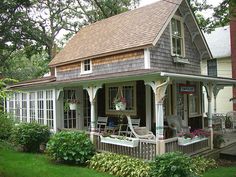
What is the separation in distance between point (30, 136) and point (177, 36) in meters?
7.75

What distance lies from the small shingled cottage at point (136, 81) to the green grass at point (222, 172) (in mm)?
1176

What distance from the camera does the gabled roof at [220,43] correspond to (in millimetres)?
22312

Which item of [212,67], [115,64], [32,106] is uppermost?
[212,67]

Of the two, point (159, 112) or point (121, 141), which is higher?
point (159, 112)

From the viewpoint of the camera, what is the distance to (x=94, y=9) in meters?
29.4

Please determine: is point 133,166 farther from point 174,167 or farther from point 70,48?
point 70,48

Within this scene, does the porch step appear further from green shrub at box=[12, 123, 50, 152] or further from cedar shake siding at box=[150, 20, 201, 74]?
green shrub at box=[12, 123, 50, 152]

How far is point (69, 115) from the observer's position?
1502cm

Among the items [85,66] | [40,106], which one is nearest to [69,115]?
[40,106]

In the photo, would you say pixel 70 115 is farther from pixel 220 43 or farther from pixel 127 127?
pixel 220 43

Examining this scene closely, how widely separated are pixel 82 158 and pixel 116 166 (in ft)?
5.55

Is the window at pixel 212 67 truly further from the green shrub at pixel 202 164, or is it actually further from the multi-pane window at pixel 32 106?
the multi-pane window at pixel 32 106

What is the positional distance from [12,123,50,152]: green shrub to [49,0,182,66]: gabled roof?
3832 millimetres

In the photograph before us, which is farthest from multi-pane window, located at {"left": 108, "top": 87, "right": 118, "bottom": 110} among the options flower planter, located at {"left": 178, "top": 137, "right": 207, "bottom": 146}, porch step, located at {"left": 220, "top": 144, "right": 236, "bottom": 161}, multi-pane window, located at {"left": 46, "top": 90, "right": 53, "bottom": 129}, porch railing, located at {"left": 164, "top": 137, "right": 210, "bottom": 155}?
porch step, located at {"left": 220, "top": 144, "right": 236, "bottom": 161}
